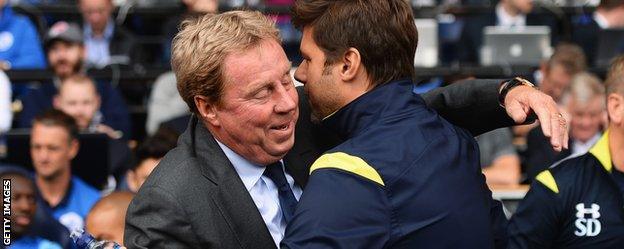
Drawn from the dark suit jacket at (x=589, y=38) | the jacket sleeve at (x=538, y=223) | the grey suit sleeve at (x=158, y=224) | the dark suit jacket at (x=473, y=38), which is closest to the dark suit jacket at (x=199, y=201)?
the grey suit sleeve at (x=158, y=224)

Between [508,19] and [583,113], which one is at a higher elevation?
[508,19]

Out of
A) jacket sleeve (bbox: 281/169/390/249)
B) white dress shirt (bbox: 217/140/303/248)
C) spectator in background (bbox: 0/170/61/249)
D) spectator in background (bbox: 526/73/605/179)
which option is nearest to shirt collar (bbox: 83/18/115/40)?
spectator in background (bbox: 526/73/605/179)

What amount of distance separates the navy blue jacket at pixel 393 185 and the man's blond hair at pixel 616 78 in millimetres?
1244

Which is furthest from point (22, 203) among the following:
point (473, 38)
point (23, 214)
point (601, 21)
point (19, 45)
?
point (601, 21)

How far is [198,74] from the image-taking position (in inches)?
110

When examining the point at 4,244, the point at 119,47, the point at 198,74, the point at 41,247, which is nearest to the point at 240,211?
the point at 198,74

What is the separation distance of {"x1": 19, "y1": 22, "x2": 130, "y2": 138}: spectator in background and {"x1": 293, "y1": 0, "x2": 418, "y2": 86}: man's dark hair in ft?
17.6

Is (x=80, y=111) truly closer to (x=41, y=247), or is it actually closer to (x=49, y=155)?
(x=49, y=155)

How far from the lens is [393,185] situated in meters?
2.65

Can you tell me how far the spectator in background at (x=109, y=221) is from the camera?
4.57 metres

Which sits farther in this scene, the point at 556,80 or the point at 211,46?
the point at 556,80

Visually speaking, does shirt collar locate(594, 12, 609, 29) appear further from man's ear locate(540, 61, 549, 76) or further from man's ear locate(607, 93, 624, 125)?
man's ear locate(607, 93, 624, 125)

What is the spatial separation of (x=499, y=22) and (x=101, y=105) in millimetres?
3903

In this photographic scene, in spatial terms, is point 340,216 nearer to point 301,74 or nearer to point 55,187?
point 301,74
